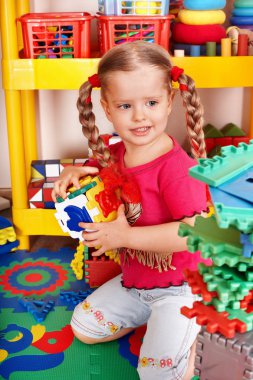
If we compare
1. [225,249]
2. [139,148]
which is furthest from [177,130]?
[225,249]

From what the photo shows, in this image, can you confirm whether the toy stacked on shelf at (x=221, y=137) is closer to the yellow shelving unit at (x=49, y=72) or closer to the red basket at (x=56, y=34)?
the yellow shelving unit at (x=49, y=72)

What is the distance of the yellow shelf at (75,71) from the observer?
4.24 ft

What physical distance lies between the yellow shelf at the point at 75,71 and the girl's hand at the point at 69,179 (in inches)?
13.7

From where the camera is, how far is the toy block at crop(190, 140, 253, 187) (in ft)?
1.82

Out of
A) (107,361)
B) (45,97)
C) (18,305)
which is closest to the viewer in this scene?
(107,361)

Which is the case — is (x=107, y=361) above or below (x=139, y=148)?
below

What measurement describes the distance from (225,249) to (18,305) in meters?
0.79

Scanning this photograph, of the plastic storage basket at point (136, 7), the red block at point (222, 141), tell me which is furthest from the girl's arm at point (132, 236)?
the red block at point (222, 141)

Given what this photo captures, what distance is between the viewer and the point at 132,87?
89cm

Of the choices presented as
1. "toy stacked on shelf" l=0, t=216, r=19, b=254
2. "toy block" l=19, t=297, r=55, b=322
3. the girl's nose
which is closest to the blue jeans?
"toy block" l=19, t=297, r=55, b=322

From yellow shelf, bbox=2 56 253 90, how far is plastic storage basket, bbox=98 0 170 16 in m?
0.12

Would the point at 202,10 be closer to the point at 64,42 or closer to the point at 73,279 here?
the point at 64,42

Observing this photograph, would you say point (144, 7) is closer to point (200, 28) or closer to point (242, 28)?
point (200, 28)

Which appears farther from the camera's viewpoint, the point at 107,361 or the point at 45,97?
the point at 45,97
